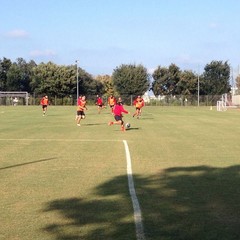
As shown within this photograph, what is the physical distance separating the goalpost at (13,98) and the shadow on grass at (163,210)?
83.8 metres

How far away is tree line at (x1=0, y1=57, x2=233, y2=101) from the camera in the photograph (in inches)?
3932

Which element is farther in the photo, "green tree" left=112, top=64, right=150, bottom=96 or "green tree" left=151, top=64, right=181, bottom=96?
"green tree" left=151, top=64, right=181, bottom=96

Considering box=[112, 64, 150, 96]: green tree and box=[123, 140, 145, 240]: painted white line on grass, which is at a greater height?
box=[112, 64, 150, 96]: green tree

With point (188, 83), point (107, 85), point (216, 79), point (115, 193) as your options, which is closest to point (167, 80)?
point (188, 83)

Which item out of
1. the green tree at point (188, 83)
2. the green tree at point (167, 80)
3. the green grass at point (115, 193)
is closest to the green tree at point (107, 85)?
the green tree at point (167, 80)

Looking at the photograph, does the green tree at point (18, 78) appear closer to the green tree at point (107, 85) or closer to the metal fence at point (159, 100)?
the metal fence at point (159, 100)

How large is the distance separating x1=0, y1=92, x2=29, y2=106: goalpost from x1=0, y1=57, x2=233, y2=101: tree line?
594cm

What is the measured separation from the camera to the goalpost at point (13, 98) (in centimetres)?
9156

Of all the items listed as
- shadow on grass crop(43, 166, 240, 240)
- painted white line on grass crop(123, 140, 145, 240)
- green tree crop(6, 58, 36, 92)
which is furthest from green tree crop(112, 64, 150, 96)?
shadow on grass crop(43, 166, 240, 240)

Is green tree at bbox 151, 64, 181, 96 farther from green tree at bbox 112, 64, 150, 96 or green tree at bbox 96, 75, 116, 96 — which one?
green tree at bbox 96, 75, 116, 96

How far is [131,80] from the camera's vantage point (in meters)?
103

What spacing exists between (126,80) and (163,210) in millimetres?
96301

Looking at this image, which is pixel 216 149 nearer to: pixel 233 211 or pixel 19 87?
pixel 233 211

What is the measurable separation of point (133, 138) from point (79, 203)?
12500 millimetres
